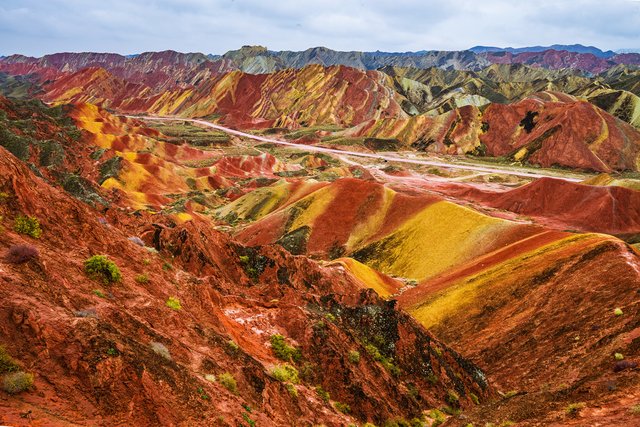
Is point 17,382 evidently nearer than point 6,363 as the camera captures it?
Yes

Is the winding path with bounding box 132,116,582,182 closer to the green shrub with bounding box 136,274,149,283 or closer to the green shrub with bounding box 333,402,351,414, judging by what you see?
the green shrub with bounding box 333,402,351,414

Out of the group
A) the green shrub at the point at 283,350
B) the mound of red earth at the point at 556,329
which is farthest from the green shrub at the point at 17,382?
the mound of red earth at the point at 556,329

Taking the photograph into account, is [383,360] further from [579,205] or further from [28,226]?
[579,205]

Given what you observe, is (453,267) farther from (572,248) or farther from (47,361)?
(47,361)

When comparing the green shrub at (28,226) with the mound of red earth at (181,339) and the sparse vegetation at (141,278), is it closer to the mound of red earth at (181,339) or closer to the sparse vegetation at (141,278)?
the mound of red earth at (181,339)

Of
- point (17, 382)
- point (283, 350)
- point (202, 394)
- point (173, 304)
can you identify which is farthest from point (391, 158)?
point (17, 382)

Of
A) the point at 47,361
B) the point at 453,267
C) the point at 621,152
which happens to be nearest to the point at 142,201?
the point at 453,267

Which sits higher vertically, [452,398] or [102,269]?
[102,269]
